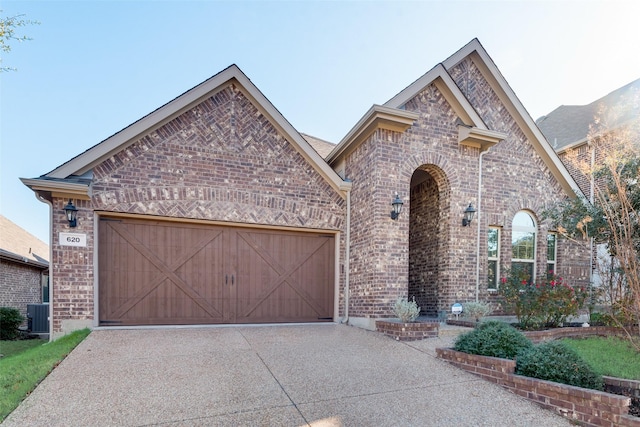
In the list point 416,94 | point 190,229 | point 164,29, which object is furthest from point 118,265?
point 416,94

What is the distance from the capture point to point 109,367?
4.86 meters

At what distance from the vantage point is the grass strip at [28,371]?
385 centimetres

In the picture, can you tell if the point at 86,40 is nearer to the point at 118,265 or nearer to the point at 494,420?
the point at 118,265

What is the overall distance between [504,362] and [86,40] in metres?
12.6

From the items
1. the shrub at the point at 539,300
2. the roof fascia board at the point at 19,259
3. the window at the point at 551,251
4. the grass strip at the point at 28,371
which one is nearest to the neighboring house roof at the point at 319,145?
the shrub at the point at 539,300

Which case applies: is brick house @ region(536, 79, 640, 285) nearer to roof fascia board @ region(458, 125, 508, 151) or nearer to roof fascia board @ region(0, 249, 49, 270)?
roof fascia board @ region(458, 125, 508, 151)

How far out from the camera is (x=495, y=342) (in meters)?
4.98

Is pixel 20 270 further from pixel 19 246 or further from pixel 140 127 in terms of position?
pixel 140 127

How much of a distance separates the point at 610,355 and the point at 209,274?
7.95 m

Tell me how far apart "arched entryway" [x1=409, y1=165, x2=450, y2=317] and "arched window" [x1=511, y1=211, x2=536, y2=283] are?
228cm

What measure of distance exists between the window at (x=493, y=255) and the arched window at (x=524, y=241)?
577 millimetres

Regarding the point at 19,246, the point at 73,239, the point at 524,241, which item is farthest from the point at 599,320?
the point at 19,246

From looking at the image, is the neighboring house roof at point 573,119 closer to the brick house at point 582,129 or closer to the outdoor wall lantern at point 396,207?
the brick house at point 582,129

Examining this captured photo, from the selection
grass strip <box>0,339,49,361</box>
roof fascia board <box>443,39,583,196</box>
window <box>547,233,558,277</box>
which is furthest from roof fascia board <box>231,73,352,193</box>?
grass strip <box>0,339,49,361</box>
